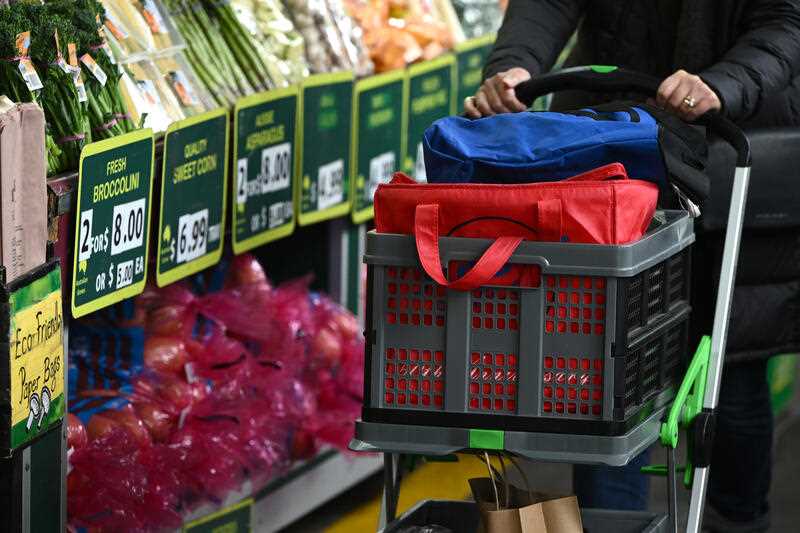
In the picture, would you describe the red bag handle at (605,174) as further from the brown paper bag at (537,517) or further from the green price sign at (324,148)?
the green price sign at (324,148)

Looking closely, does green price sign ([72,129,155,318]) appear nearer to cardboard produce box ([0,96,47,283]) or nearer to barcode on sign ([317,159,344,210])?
cardboard produce box ([0,96,47,283])

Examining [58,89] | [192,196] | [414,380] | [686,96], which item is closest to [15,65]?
[58,89]

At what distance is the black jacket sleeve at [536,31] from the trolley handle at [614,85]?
0.88 feet

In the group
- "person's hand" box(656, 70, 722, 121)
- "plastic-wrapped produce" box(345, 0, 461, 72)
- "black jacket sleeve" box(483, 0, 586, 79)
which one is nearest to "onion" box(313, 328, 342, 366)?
"plastic-wrapped produce" box(345, 0, 461, 72)

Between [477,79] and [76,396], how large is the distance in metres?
2.42

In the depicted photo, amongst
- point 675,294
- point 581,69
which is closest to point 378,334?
point 675,294

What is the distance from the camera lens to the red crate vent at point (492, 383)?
9.22 feet

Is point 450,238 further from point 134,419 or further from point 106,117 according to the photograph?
point 134,419

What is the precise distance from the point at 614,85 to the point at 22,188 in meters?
1.28

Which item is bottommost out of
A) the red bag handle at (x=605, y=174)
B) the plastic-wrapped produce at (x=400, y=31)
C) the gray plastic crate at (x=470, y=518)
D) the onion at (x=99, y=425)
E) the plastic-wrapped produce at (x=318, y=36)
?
the onion at (x=99, y=425)

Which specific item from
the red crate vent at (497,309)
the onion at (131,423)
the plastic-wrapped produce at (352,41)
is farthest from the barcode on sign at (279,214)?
the red crate vent at (497,309)

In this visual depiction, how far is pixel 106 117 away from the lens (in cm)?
377

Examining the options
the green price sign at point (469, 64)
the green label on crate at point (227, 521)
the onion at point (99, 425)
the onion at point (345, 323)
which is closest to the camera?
the onion at point (99, 425)

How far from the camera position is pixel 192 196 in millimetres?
4141
